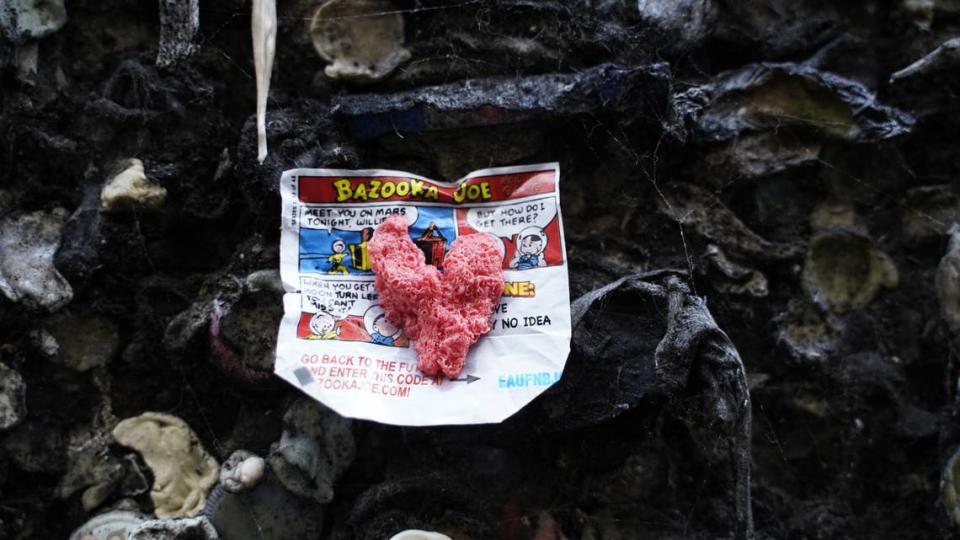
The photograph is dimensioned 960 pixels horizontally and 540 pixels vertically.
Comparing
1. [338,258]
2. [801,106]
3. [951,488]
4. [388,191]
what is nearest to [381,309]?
[338,258]

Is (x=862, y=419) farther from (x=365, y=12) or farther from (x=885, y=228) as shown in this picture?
(x=365, y=12)

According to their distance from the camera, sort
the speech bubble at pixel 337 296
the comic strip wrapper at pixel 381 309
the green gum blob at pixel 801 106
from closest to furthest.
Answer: the comic strip wrapper at pixel 381 309 < the speech bubble at pixel 337 296 < the green gum blob at pixel 801 106

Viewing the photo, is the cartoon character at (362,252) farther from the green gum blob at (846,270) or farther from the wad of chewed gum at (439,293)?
the green gum blob at (846,270)

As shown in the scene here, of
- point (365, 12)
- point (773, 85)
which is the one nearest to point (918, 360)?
point (773, 85)

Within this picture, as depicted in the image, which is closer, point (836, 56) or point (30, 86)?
point (30, 86)

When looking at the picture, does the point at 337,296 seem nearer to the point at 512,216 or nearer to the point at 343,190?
the point at 343,190

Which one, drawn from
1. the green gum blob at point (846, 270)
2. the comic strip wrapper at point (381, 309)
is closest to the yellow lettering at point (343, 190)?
the comic strip wrapper at point (381, 309)

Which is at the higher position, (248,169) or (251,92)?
(251,92)
